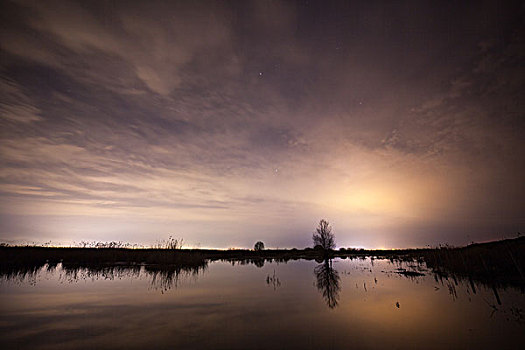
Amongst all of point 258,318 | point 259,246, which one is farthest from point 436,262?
point 259,246

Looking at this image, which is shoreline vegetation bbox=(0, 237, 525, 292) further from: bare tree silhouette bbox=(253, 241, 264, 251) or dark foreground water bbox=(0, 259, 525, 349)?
bare tree silhouette bbox=(253, 241, 264, 251)

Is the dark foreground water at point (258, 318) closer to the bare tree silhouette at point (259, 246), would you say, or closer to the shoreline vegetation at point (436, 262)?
the shoreline vegetation at point (436, 262)

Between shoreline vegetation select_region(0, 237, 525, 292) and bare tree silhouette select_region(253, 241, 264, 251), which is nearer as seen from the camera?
shoreline vegetation select_region(0, 237, 525, 292)

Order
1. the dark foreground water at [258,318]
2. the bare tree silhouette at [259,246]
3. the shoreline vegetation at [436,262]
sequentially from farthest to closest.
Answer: the bare tree silhouette at [259,246], the shoreline vegetation at [436,262], the dark foreground water at [258,318]

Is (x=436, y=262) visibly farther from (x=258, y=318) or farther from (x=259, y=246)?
(x=259, y=246)

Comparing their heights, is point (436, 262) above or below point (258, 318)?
above

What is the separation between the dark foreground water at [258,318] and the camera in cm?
638

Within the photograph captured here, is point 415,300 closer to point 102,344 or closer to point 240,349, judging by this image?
point 240,349

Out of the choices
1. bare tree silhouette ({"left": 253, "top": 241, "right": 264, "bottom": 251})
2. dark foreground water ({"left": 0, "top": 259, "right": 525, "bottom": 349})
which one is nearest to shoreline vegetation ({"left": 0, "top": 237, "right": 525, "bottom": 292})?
dark foreground water ({"left": 0, "top": 259, "right": 525, "bottom": 349})

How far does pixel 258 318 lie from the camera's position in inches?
335

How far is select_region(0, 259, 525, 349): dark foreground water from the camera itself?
6379 mm

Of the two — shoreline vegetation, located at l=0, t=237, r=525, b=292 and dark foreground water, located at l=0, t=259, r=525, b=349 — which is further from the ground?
shoreline vegetation, located at l=0, t=237, r=525, b=292

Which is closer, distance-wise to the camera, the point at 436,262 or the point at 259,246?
the point at 436,262

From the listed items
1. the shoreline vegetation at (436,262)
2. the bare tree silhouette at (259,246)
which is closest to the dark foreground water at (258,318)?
the shoreline vegetation at (436,262)
